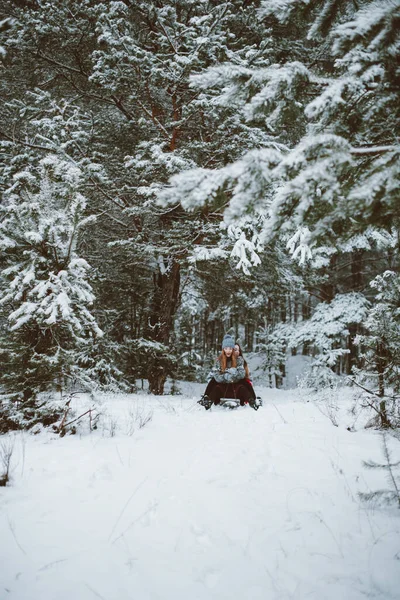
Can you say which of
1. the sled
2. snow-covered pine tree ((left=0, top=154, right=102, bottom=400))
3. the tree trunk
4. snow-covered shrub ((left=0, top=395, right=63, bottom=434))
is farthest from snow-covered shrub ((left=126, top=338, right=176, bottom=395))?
snow-covered shrub ((left=0, top=395, right=63, bottom=434))

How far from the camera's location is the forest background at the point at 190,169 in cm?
223

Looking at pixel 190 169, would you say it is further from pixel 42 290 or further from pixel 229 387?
pixel 229 387

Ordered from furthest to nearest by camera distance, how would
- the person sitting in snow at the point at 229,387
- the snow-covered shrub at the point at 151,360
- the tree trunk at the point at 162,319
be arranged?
the tree trunk at the point at 162,319 < the snow-covered shrub at the point at 151,360 < the person sitting in snow at the point at 229,387

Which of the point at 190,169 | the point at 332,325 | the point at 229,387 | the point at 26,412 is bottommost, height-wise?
the point at 229,387

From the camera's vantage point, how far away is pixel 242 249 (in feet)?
22.1

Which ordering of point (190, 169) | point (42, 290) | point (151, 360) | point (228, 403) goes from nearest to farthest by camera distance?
point (42, 290) → point (190, 169) → point (228, 403) → point (151, 360)

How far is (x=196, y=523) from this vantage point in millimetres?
2576

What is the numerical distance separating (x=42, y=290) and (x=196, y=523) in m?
3.64

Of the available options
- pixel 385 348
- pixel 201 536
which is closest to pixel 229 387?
pixel 385 348

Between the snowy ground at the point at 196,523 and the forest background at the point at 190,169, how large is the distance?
4.33 ft

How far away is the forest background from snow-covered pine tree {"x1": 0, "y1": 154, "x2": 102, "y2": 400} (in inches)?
1.2

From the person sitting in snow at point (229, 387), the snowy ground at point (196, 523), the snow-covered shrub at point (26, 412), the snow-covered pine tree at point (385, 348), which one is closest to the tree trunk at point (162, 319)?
the person sitting in snow at point (229, 387)

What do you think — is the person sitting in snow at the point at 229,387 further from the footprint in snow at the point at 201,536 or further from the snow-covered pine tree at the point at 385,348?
the footprint in snow at the point at 201,536

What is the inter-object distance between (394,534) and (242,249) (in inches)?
207
